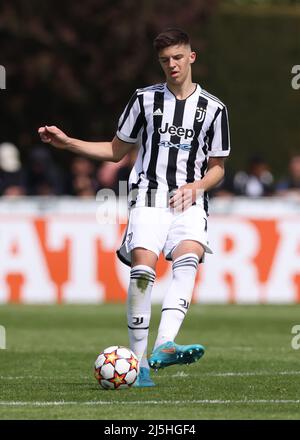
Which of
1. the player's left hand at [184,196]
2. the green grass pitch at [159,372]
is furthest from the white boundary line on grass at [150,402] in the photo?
the player's left hand at [184,196]

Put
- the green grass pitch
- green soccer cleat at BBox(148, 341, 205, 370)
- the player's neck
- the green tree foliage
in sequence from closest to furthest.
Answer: the green grass pitch → green soccer cleat at BBox(148, 341, 205, 370) → the player's neck → the green tree foliage

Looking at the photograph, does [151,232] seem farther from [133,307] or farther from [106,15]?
[106,15]

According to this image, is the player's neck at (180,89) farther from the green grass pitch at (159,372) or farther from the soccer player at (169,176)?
the green grass pitch at (159,372)

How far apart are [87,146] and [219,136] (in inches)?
36.9

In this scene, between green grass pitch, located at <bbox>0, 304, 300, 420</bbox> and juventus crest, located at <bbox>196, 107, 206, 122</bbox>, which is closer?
green grass pitch, located at <bbox>0, 304, 300, 420</bbox>

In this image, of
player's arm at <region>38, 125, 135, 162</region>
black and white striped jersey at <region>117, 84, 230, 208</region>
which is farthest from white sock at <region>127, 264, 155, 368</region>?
player's arm at <region>38, 125, 135, 162</region>

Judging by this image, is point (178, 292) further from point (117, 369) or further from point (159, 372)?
point (159, 372)

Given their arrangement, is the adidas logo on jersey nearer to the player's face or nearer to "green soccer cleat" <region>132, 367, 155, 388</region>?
the player's face

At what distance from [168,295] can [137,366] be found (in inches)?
22.4

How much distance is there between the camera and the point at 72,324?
17.0 metres

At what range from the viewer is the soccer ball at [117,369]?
9508 millimetres

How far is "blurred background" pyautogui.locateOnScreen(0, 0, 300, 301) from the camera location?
2806 centimetres

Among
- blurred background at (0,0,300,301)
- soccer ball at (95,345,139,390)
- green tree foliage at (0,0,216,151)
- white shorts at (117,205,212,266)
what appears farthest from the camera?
blurred background at (0,0,300,301)
